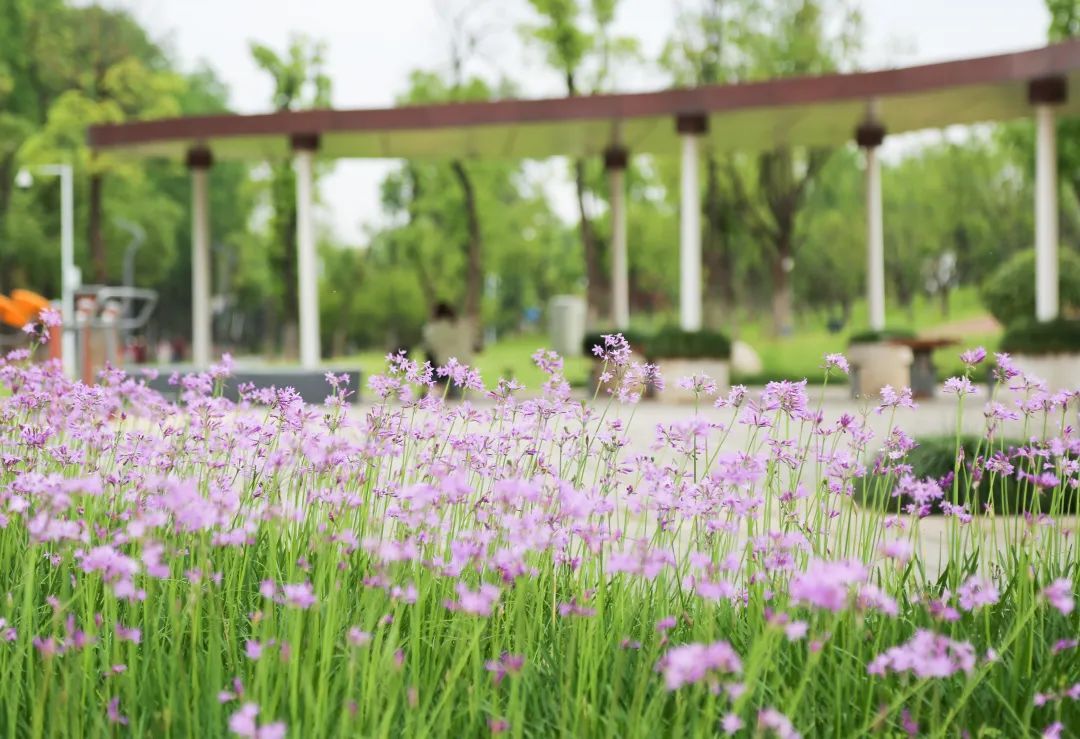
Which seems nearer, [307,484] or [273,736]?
[273,736]

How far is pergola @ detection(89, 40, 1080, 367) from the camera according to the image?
12977 millimetres

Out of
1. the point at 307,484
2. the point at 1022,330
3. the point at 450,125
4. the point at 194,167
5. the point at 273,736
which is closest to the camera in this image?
the point at 273,736

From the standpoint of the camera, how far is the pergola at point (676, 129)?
13.0 m

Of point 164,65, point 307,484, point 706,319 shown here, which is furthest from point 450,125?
point 164,65

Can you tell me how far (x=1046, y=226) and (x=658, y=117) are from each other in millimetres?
4550

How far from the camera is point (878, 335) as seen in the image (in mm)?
15344

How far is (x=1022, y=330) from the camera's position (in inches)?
501

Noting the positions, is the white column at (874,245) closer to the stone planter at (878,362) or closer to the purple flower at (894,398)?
the stone planter at (878,362)

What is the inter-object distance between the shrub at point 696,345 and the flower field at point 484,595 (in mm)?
11115

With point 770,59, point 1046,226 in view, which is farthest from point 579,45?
point 1046,226

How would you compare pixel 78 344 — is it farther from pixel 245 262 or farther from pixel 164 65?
pixel 245 262

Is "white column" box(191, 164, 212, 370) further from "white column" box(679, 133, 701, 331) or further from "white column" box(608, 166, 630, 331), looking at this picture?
"white column" box(679, 133, 701, 331)

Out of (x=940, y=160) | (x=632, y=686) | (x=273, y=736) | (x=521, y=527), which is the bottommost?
(x=632, y=686)

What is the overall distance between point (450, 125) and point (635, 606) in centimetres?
1216
